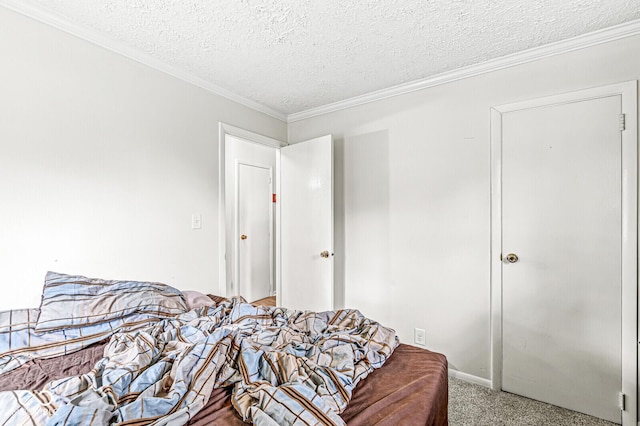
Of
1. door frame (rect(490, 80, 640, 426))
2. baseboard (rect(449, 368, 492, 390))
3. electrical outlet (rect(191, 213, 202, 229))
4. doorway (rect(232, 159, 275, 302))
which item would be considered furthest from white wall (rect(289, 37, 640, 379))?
doorway (rect(232, 159, 275, 302))

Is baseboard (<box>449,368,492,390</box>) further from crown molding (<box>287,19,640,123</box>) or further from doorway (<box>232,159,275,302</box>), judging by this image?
doorway (<box>232,159,275,302</box>)

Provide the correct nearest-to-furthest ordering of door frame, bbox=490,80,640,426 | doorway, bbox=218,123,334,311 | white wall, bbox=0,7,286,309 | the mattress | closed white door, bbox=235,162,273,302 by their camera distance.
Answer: the mattress < white wall, bbox=0,7,286,309 < door frame, bbox=490,80,640,426 < doorway, bbox=218,123,334,311 < closed white door, bbox=235,162,273,302

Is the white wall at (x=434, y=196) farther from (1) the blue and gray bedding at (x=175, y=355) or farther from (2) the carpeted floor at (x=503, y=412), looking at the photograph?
(1) the blue and gray bedding at (x=175, y=355)

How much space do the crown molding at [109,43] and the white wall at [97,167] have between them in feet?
0.12

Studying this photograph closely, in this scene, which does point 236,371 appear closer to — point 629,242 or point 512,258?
point 512,258

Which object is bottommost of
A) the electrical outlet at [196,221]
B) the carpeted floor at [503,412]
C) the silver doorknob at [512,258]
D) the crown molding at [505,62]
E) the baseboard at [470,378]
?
the carpeted floor at [503,412]

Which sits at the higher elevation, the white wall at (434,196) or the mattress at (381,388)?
the white wall at (434,196)

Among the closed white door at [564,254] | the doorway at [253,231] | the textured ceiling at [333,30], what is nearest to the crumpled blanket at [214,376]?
the closed white door at [564,254]

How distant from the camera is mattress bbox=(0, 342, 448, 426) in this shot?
3.25 ft

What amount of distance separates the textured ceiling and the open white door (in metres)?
0.80

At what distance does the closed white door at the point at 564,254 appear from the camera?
6.21 feet

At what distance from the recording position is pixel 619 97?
1.87 m

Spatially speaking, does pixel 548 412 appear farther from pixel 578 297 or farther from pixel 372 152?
pixel 372 152

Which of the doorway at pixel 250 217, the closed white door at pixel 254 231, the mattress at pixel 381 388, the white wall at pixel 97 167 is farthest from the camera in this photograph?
the closed white door at pixel 254 231
